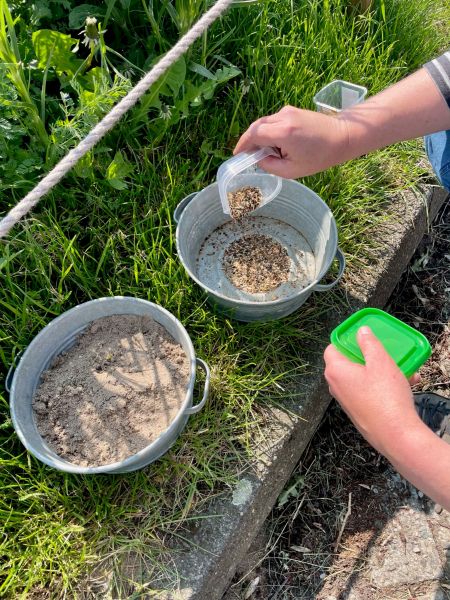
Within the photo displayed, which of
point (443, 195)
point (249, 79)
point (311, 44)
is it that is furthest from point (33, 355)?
point (443, 195)

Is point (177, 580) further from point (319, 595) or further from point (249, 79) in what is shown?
point (249, 79)

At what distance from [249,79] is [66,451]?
1.38 m

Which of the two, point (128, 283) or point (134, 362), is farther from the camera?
point (128, 283)

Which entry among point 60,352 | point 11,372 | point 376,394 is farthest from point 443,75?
point 11,372

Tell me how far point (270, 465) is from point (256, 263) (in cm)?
64

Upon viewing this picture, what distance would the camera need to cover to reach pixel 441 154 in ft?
5.46

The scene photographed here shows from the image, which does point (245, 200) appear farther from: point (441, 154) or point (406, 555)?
point (406, 555)

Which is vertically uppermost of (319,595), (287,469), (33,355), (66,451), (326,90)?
(326,90)

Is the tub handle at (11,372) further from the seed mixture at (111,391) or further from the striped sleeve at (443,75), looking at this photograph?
the striped sleeve at (443,75)

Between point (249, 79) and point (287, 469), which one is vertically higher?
point (249, 79)

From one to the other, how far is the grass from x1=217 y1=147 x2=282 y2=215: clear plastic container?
0.17m

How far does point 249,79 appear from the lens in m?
1.91

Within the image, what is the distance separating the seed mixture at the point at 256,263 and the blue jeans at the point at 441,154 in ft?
1.79

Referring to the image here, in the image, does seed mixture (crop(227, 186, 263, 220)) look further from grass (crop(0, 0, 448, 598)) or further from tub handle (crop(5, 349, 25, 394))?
tub handle (crop(5, 349, 25, 394))
